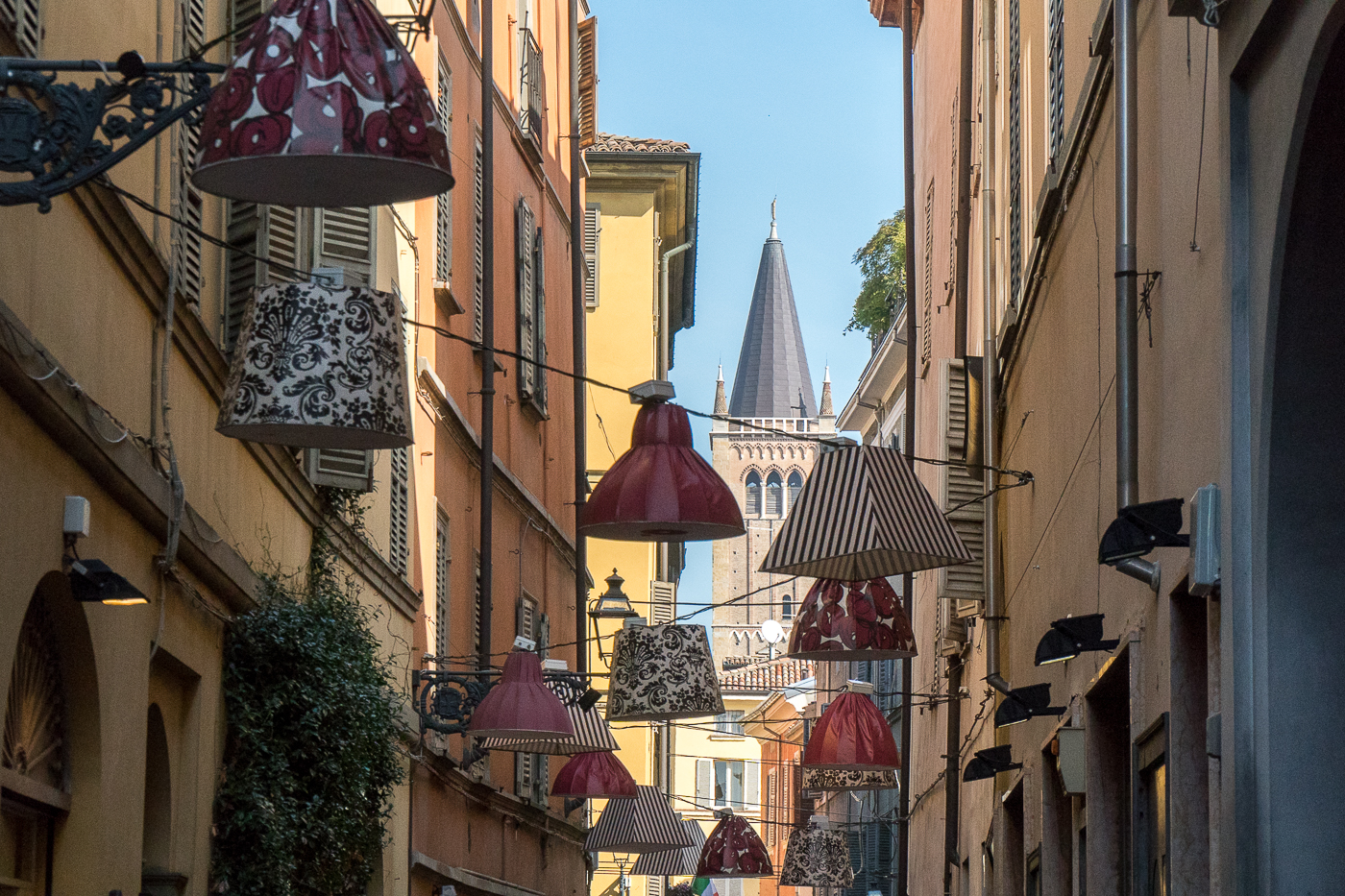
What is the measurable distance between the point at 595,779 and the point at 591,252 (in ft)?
60.1

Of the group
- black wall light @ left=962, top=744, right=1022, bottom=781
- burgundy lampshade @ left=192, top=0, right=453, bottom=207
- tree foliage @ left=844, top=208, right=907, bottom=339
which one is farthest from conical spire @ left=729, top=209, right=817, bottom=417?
burgundy lampshade @ left=192, top=0, right=453, bottom=207

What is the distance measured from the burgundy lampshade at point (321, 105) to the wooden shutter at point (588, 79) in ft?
80.1

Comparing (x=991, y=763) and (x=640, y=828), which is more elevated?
(x=991, y=763)

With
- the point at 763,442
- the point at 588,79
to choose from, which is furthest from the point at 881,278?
the point at 763,442

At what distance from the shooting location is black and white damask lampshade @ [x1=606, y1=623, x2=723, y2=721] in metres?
14.3

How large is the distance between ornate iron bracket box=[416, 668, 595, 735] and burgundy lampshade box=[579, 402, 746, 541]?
11.0 ft

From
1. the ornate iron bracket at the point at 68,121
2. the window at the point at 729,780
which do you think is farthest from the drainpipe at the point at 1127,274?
the window at the point at 729,780

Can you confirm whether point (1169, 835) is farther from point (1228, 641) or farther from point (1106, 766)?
point (1106, 766)

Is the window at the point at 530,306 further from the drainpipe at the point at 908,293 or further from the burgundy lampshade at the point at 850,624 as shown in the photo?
the burgundy lampshade at the point at 850,624

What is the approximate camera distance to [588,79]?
1214 inches

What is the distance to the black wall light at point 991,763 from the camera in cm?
1357

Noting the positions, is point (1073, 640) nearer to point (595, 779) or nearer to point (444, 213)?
point (444, 213)

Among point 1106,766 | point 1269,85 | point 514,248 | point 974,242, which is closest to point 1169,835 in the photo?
point 1106,766

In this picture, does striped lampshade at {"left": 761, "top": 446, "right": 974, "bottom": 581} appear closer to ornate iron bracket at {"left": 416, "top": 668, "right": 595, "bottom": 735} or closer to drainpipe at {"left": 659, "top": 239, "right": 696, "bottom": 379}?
ornate iron bracket at {"left": 416, "top": 668, "right": 595, "bottom": 735}
